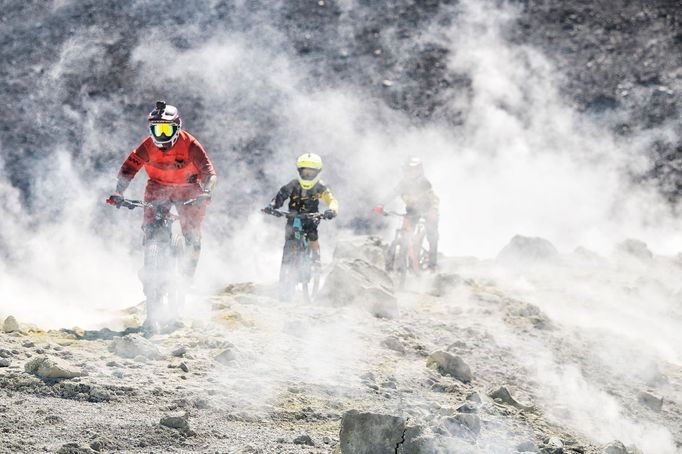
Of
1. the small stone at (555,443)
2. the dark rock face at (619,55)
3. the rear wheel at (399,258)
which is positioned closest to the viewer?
the small stone at (555,443)

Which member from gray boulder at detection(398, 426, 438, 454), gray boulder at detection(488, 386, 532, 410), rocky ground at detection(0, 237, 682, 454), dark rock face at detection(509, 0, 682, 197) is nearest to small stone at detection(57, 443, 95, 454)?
rocky ground at detection(0, 237, 682, 454)

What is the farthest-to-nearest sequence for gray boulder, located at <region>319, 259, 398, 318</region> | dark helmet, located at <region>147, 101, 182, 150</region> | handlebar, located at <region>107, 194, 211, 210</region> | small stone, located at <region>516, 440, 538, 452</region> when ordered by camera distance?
gray boulder, located at <region>319, 259, 398, 318</region> < dark helmet, located at <region>147, 101, 182, 150</region> < handlebar, located at <region>107, 194, 211, 210</region> < small stone, located at <region>516, 440, 538, 452</region>

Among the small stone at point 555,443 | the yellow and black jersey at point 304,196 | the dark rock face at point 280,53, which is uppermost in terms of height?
the dark rock face at point 280,53

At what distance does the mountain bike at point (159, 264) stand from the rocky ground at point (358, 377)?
0.31 meters

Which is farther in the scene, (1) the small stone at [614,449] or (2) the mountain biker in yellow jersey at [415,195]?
(2) the mountain biker in yellow jersey at [415,195]

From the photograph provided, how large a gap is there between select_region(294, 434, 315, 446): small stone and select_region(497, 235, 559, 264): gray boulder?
42.8ft

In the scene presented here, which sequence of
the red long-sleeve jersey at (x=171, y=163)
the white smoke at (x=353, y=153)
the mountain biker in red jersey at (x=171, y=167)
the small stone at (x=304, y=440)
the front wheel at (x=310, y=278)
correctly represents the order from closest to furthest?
the small stone at (x=304, y=440) → the mountain biker in red jersey at (x=171, y=167) → the red long-sleeve jersey at (x=171, y=163) → the front wheel at (x=310, y=278) → the white smoke at (x=353, y=153)

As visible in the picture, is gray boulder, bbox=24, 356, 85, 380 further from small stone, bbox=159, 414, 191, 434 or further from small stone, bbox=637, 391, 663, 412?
small stone, bbox=637, 391, 663, 412

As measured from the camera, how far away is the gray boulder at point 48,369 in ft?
23.8

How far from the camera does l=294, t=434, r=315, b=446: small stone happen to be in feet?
21.6

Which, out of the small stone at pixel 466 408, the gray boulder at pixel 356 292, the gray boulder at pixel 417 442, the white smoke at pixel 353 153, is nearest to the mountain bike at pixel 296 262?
the gray boulder at pixel 356 292

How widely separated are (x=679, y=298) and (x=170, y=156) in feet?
31.8

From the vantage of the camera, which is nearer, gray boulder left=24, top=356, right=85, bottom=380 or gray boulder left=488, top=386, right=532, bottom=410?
gray boulder left=24, top=356, right=85, bottom=380

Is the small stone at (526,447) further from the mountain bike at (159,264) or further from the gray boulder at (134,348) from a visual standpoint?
the mountain bike at (159,264)
